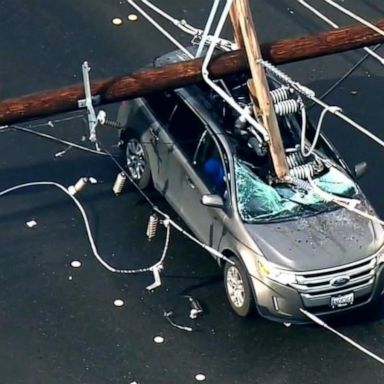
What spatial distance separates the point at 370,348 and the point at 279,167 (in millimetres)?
2209

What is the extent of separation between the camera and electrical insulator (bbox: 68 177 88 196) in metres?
17.1

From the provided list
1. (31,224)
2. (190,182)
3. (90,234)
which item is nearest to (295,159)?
(190,182)

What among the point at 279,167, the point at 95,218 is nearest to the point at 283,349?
the point at 279,167

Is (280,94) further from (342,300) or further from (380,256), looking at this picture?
(342,300)

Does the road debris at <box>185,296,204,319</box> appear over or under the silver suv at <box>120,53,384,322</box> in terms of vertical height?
under

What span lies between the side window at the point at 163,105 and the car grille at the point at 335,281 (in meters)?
2.83

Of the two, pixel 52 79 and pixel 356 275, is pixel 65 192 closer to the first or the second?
pixel 52 79

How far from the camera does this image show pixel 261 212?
1549 cm

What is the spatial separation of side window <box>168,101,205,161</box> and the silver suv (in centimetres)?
1

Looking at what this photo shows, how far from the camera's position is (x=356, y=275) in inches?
599

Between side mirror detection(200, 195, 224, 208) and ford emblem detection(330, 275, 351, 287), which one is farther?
side mirror detection(200, 195, 224, 208)

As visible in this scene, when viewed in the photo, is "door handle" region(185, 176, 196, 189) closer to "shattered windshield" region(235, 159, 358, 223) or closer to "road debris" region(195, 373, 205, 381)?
"shattered windshield" region(235, 159, 358, 223)

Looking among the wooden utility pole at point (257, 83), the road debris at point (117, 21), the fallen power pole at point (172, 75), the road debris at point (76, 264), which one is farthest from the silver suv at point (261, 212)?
the road debris at point (117, 21)

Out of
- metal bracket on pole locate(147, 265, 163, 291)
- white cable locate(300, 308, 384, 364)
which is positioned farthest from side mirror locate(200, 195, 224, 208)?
white cable locate(300, 308, 384, 364)
